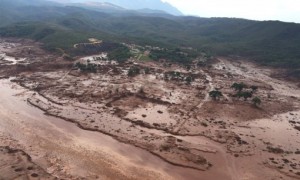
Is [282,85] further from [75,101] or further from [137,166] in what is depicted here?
[137,166]

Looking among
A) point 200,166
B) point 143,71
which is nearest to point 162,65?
point 143,71

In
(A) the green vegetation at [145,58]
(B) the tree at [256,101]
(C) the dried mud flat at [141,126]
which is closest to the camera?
(C) the dried mud flat at [141,126]

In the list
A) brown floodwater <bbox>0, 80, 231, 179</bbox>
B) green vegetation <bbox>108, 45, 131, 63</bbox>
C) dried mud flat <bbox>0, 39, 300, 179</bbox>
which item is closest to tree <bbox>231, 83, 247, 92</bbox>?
dried mud flat <bbox>0, 39, 300, 179</bbox>

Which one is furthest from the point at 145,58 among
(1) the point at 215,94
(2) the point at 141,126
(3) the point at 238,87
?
(2) the point at 141,126

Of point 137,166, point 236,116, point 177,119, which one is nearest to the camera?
point 137,166

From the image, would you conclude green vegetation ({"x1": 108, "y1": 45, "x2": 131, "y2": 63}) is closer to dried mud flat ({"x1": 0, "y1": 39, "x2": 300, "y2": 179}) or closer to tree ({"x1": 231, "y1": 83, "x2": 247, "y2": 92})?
dried mud flat ({"x1": 0, "y1": 39, "x2": 300, "y2": 179})

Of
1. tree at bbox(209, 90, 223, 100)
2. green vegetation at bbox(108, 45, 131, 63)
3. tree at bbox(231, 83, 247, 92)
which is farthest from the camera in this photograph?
green vegetation at bbox(108, 45, 131, 63)

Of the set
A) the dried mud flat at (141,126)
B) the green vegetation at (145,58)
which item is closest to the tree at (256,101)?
the dried mud flat at (141,126)

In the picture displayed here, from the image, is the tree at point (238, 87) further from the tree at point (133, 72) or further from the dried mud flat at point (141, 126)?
the tree at point (133, 72)

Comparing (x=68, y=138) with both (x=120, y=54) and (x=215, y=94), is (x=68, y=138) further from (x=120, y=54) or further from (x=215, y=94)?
(x=120, y=54)
